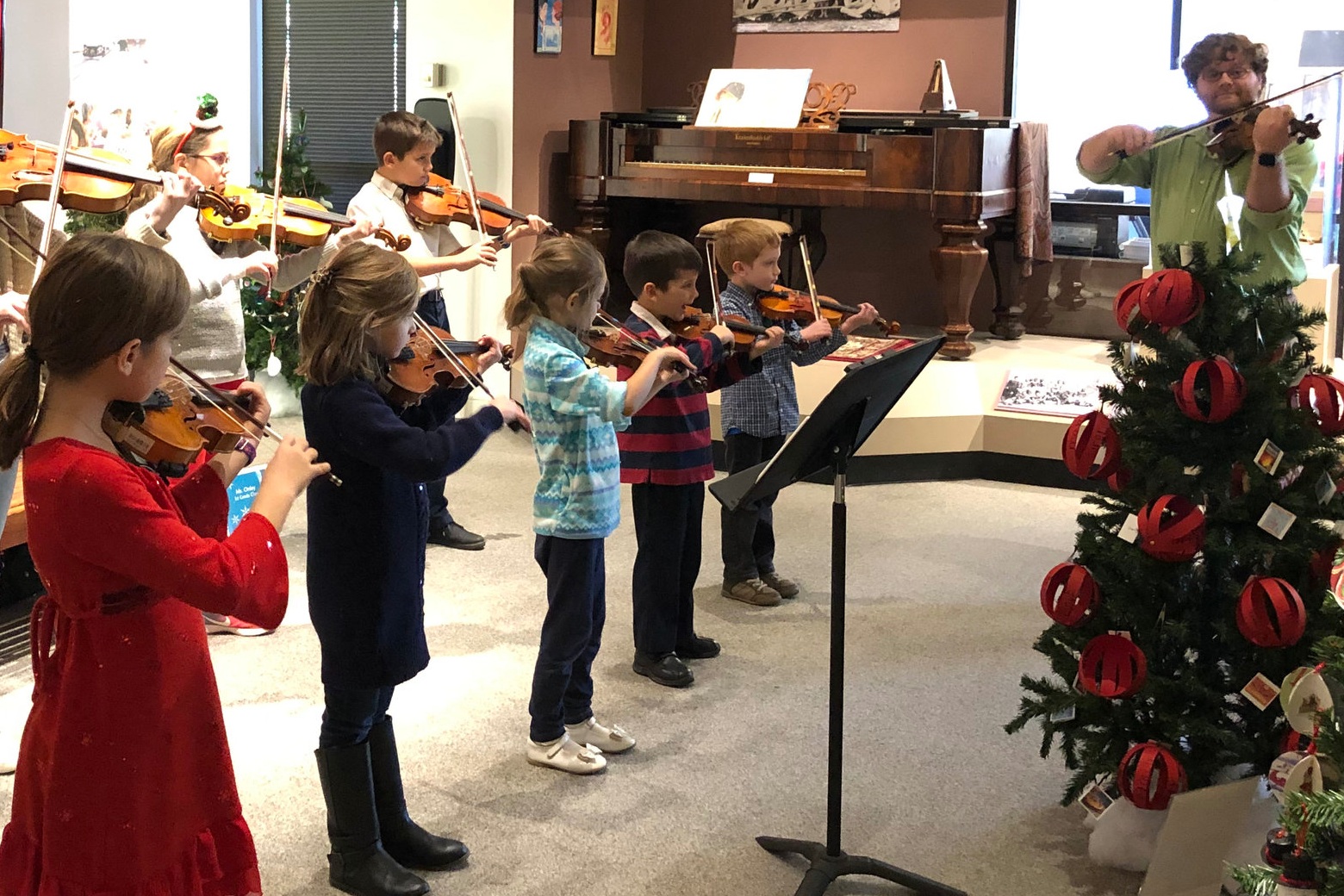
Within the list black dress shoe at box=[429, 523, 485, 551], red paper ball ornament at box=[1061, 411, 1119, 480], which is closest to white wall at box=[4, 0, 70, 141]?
black dress shoe at box=[429, 523, 485, 551]

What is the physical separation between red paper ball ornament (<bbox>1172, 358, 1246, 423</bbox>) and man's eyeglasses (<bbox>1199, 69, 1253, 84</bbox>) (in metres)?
1.47

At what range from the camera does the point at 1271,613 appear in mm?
2305

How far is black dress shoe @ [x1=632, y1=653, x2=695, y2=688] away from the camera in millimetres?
3207

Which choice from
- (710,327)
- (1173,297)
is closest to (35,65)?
(710,327)

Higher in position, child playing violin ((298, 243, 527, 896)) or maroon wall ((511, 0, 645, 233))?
maroon wall ((511, 0, 645, 233))

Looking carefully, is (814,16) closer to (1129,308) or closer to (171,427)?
(1129,308)

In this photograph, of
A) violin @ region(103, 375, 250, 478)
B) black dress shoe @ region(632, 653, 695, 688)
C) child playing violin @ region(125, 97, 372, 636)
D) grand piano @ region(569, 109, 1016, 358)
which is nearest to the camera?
violin @ region(103, 375, 250, 478)

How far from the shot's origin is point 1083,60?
6.27 meters

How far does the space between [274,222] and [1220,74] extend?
230 centimetres

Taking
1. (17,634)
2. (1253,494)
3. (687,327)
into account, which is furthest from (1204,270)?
(17,634)

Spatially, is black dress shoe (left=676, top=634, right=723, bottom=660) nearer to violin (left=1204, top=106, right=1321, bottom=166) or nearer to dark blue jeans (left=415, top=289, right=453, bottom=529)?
dark blue jeans (left=415, top=289, right=453, bottom=529)

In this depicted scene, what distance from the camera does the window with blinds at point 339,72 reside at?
6.32 m

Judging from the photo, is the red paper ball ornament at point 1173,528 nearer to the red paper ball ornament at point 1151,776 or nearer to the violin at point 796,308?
the red paper ball ornament at point 1151,776

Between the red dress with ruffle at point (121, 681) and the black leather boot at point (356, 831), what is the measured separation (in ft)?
1.69
